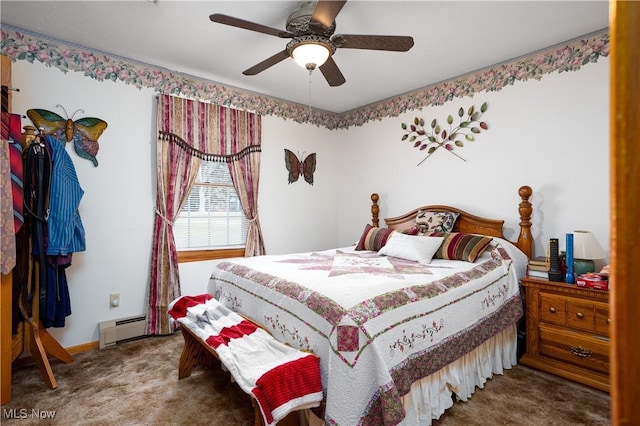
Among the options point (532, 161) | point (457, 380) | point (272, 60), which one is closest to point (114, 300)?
point (272, 60)

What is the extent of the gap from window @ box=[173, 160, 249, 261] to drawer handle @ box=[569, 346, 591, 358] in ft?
10.5

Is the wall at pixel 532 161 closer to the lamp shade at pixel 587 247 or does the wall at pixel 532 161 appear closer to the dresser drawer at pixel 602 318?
the lamp shade at pixel 587 247

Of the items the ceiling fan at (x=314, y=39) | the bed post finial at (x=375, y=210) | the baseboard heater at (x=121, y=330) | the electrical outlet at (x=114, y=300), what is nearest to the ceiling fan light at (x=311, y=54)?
the ceiling fan at (x=314, y=39)

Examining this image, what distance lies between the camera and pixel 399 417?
146cm

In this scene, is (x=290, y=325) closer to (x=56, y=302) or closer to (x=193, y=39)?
(x=56, y=302)

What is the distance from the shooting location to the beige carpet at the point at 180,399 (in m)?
1.91

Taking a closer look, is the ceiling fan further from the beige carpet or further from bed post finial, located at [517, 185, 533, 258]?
the beige carpet

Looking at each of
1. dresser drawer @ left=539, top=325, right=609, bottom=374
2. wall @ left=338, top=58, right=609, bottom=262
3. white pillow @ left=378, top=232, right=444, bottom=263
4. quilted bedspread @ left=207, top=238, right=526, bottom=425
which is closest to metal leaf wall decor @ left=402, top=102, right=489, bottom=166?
wall @ left=338, top=58, right=609, bottom=262

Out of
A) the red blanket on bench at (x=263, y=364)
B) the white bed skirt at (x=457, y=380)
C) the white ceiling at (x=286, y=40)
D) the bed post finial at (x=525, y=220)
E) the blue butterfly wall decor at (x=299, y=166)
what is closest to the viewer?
the red blanket on bench at (x=263, y=364)

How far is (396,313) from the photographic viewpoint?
1708 millimetres

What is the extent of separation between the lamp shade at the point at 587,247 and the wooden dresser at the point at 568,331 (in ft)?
0.88

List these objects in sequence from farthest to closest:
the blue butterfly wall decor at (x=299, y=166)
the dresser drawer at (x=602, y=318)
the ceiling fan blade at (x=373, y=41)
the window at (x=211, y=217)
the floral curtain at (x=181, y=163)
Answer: the blue butterfly wall decor at (x=299, y=166), the window at (x=211, y=217), the floral curtain at (x=181, y=163), the dresser drawer at (x=602, y=318), the ceiling fan blade at (x=373, y=41)

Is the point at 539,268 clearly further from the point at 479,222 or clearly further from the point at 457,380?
the point at 457,380

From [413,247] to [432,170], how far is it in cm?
124
